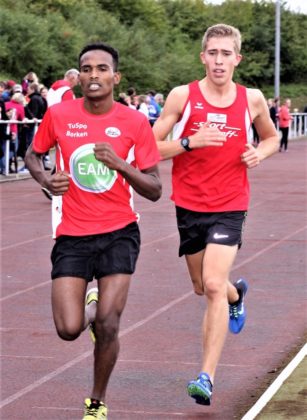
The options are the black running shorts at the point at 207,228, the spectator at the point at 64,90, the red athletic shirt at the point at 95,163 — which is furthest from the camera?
the spectator at the point at 64,90

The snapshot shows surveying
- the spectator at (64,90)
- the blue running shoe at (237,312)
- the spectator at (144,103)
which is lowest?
the spectator at (144,103)

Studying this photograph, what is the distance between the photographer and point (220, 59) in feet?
24.0

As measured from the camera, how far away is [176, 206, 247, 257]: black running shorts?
23.9 feet

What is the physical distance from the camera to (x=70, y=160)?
6.45 m

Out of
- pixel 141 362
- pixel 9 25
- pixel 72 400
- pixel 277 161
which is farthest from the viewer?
pixel 9 25

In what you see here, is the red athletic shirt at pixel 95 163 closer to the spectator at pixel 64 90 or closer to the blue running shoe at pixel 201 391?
the blue running shoe at pixel 201 391

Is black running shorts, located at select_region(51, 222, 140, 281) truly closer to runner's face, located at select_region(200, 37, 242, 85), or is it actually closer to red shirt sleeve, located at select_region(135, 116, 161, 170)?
red shirt sleeve, located at select_region(135, 116, 161, 170)

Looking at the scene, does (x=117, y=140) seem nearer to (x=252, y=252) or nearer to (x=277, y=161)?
(x=252, y=252)

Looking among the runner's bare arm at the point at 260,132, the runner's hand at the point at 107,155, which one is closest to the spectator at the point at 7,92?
the runner's bare arm at the point at 260,132

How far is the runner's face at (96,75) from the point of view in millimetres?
6453

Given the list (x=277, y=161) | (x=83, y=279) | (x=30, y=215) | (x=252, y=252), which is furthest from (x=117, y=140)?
(x=277, y=161)

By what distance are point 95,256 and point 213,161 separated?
3.72ft

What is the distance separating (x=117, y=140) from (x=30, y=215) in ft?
36.6

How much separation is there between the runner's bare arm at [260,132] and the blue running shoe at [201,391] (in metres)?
1.26
